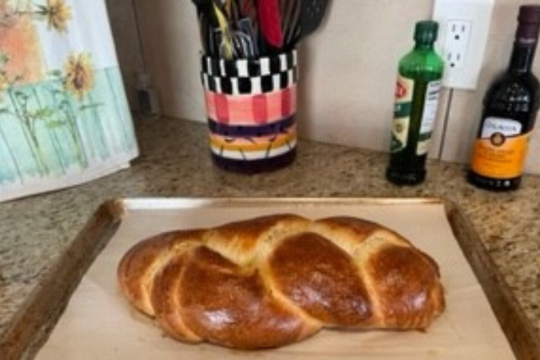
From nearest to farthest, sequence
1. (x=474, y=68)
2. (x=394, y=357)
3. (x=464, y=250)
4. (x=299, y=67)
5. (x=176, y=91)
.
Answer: (x=394, y=357) → (x=464, y=250) → (x=474, y=68) → (x=299, y=67) → (x=176, y=91)

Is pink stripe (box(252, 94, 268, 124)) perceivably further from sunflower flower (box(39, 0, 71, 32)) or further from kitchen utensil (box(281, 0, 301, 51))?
sunflower flower (box(39, 0, 71, 32))

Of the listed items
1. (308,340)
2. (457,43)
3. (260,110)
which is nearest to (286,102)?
(260,110)

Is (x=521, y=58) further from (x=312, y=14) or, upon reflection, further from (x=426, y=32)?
(x=312, y=14)

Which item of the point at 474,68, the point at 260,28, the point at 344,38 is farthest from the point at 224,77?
the point at 474,68

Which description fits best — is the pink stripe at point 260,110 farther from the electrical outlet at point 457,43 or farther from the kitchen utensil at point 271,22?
the electrical outlet at point 457,43

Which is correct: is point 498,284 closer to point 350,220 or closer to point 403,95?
point 350,220

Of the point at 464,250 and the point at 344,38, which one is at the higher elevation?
the point at 344,38

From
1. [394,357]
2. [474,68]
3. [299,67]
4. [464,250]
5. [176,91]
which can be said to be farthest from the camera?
[176,91]
